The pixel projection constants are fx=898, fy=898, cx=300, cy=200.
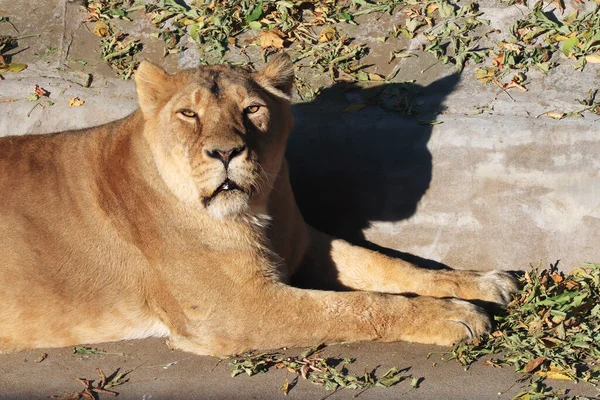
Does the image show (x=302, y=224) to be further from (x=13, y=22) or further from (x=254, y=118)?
(x=13, y=22)

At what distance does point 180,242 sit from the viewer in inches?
199

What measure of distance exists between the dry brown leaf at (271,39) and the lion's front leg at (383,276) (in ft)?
6.30

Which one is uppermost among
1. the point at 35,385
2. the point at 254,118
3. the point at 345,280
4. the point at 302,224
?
the point at 254,118

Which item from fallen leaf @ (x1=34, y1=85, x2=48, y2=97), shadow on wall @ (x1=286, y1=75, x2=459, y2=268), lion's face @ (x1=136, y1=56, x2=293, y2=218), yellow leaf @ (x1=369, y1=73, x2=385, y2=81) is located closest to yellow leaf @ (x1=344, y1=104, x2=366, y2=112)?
shadow on wall @ (x1=286, y1=75, x2=459, y2=268)

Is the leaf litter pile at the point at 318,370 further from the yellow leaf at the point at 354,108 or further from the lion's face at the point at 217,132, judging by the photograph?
the yellow leaf at the point at 354,108

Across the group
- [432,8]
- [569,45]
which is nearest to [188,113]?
[432,8]

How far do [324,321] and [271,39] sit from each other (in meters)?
3.04

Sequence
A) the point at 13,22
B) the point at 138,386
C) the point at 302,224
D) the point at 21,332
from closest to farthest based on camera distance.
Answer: the point at 138,386 < the point at 21,332 < the point at 302,224 < the point at 13,22

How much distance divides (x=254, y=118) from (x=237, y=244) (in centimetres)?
71

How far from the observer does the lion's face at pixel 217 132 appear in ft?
15.5

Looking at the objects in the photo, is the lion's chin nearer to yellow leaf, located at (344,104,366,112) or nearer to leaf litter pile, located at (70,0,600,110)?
yellow leaf, located at (344,104,366,112)

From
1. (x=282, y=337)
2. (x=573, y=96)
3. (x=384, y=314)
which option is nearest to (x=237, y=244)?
(x=282, y=337)

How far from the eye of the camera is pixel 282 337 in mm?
4980

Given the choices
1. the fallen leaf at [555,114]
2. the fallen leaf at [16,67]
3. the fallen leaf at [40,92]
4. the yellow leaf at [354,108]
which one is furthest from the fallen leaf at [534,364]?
the fallen leaf at [16,67]
